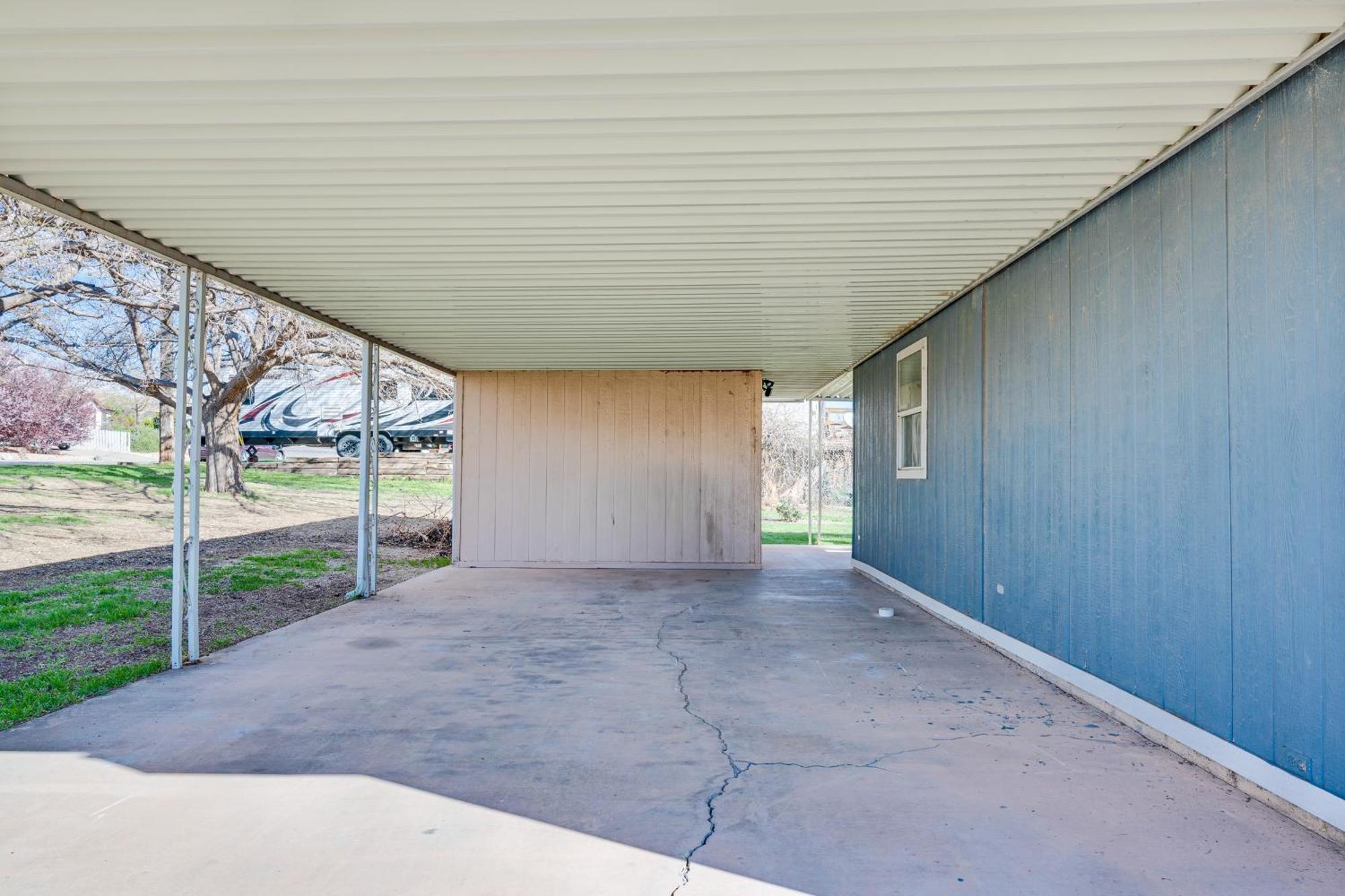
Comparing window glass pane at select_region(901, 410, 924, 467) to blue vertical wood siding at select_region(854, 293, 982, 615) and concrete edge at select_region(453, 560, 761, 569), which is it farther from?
concrete edge at select_region(453, 560, 761, 569)

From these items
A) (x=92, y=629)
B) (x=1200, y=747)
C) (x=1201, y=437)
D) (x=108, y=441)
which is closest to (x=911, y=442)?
(x=1201, y=437)

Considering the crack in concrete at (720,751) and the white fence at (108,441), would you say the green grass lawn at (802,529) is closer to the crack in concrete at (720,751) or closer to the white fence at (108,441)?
the crack in concrete at (720,751)

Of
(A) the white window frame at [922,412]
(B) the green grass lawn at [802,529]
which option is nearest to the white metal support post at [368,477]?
(A) the white window frame at [922,412]

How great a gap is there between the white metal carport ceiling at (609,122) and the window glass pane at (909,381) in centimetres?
202

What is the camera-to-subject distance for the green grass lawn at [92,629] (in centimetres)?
388

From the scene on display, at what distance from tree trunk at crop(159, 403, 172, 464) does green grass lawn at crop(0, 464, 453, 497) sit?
0.79m

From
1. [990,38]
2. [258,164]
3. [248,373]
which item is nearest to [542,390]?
[248,373]

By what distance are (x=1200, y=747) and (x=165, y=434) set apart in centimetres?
1885

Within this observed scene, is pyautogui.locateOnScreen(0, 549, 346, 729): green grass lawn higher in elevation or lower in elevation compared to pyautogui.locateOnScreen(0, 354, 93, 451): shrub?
lower

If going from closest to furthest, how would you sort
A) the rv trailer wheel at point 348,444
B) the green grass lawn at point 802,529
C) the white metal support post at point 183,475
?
the white metal support post at point 183,475
the green grass lawn at point 802,529
the rv trailer wheel at point 348,444

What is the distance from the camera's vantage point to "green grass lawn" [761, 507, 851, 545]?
42.9 ft

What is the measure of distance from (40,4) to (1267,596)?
4237 millimetres

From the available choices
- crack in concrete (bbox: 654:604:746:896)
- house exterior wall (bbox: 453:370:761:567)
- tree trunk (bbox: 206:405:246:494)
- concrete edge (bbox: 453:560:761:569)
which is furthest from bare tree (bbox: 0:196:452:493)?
crack in concrete (bbox: 654:604:746:896)

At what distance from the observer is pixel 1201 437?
116 inches
